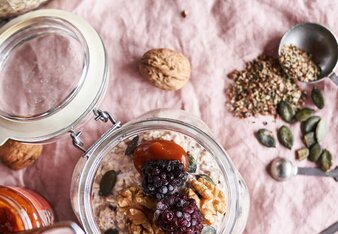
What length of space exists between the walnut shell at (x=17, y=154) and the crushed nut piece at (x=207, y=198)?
34 cm

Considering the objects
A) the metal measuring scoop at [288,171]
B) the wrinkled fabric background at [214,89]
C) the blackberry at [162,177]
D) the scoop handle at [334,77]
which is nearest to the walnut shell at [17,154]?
the wrinkled fabric background at [214,89]

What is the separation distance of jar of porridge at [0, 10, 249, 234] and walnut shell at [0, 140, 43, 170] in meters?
0.06

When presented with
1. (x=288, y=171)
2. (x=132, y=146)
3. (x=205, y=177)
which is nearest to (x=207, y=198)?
(x=205, y=177)

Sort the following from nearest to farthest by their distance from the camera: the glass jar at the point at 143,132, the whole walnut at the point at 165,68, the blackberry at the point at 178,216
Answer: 1. the blackberry at the point at 178,216
2. the glass jar at the point at 143,132
3. the whole walnut at the point at 165,68

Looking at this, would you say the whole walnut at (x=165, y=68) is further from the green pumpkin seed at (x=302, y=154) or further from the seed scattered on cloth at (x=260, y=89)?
the green pumpkin seed at (x=302, y=154)

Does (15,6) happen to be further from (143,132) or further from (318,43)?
(318,43)

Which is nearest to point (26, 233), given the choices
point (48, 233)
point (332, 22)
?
point (48, 233)

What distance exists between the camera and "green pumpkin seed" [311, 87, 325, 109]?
1.13m

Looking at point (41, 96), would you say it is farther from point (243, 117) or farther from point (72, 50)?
point (243, 117)

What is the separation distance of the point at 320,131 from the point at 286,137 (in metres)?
0.06

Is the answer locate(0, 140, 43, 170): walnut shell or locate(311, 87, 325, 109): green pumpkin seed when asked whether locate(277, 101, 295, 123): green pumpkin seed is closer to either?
locate(311, 87, 325, 109): green pumpkin seed

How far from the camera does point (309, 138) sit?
3.68ft

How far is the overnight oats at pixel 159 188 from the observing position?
2.83 ft

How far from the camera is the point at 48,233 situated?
2.81 ft
